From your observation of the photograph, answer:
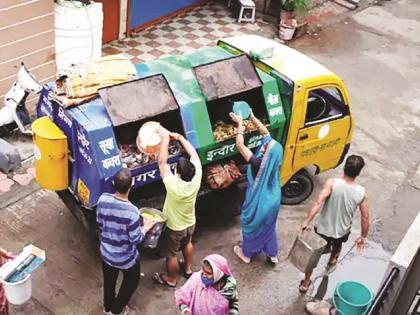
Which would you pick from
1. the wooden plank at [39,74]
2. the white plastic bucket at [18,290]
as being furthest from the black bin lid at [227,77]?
the wooden plank at [39,74]

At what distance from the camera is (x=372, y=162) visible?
951 centimetres

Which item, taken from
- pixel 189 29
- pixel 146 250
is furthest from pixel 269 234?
pixel 189 29

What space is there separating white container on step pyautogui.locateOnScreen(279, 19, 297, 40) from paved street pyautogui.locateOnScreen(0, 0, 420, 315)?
78.8 inches

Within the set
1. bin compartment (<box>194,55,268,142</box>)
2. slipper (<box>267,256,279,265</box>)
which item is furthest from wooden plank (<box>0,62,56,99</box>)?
slipper (<box>267,256,279,265</box>)

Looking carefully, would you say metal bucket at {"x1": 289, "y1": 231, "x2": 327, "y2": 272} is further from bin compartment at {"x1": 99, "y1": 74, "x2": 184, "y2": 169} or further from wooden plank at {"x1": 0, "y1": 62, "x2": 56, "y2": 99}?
wooden plank at {"x1": 0, "y1": 62, "x2": 56, "y2": 99}

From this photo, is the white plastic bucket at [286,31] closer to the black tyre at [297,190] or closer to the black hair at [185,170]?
the black tyre at [297,190]

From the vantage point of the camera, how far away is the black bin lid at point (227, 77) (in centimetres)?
698

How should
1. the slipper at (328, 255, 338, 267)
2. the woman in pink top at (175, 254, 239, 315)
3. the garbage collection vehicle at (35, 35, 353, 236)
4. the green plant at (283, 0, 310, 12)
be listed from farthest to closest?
the green plant at (283, 0, 310, 12) < the slipper at (328, 255, 338, 267) < the garbage collection vehicle at (35, 35, 353, 236) < the woman in pink top at (175, 254, 239, 315)

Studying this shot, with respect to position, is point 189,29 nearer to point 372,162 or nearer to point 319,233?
point 372,162

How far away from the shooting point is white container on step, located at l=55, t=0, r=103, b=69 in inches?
367

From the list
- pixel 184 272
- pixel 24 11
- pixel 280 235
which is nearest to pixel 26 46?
pixel 24 11

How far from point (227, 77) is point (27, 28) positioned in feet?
10.9

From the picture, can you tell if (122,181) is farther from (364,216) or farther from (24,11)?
(24,11)

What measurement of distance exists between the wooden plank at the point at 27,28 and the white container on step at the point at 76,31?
0.29m
